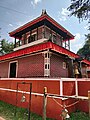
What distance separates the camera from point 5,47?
88.8 ft

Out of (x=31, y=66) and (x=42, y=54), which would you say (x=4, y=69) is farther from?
(x=42, y=54)

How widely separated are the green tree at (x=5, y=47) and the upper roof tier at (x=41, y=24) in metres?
15.3

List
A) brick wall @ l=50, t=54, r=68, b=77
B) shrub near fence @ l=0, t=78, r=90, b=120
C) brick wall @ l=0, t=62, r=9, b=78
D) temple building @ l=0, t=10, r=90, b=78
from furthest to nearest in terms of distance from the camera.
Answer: brick wall @ l=0, t=62, r=9, b=78, brick wall @ l=50, t=54, r=68, b=77, temple building @ l=0, t=10, r=90, b=78, shrub near fence @ l=0, t=78, r=90, b=120

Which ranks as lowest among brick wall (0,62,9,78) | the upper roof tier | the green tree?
brick wall (0,62,9,78)

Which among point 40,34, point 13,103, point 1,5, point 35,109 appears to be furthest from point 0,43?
point 35,109

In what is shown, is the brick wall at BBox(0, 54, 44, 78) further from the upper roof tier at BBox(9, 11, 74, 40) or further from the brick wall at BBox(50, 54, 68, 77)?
the upper roof tier at BBox(9, 11, 74, 40)

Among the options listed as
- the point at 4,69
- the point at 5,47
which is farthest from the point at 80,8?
the point at 5,47

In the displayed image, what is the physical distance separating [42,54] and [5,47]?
2109cm

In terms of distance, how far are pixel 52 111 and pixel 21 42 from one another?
8.58m

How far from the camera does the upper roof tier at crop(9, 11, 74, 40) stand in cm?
949

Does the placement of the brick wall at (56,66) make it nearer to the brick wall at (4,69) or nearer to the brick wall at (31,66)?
the brick wall at (31,66)

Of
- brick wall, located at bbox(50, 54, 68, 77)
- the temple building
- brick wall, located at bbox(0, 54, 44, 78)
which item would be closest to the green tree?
the temple building

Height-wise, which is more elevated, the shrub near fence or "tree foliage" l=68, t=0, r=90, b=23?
"tree foliage" l=68, t=0, r=90, b=23

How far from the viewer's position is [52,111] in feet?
17.2
